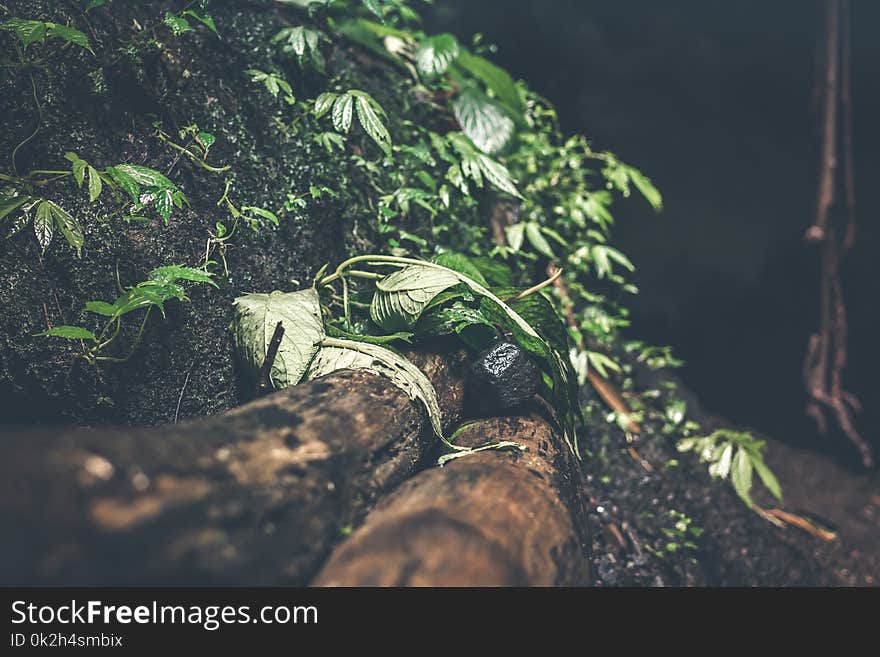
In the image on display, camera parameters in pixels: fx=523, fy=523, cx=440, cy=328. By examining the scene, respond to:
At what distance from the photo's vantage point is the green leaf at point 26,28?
4.27 feet

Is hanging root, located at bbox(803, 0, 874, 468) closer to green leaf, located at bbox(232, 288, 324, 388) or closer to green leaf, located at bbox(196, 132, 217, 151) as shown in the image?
green leaf, located at bbox(232, 288, 324, 388)

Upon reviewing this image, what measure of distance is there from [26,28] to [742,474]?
307cm

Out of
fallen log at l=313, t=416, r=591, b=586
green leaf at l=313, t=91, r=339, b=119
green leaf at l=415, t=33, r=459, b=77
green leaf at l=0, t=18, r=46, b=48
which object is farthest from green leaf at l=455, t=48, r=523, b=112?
fallen log at l=313, t=416, r=591, b=586

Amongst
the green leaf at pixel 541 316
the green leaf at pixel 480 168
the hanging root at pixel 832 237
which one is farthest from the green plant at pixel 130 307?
the hanging root at pixel 832 237

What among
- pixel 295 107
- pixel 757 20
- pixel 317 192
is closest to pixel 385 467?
pixel 317 192

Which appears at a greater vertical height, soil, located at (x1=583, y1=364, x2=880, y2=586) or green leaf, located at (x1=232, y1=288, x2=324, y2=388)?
green leaf, located at (x1=232, y1=288, x2=324, y2=388)

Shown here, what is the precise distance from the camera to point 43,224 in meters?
1.29

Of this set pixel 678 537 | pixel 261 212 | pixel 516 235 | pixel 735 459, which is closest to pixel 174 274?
pixel 261 212

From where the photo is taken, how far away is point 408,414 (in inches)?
48.9

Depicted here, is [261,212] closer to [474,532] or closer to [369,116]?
[369,116]

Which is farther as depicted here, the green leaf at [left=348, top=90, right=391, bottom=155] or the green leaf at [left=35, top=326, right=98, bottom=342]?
the green leaf at [left=348, top=90, right=391, bottom=155]

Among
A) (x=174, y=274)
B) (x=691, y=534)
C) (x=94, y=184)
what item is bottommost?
(x=691, y=534)

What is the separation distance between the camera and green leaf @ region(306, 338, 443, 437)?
1.31 m

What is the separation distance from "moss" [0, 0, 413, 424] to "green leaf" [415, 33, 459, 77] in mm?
629
